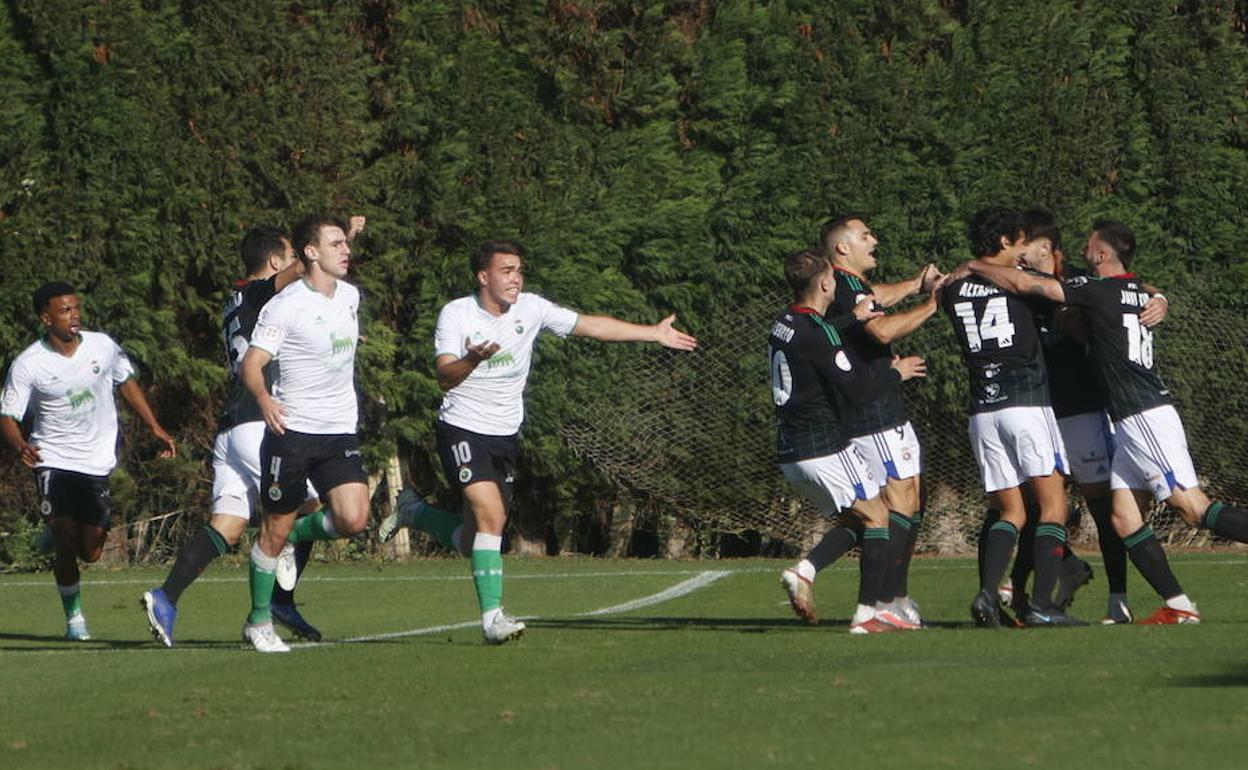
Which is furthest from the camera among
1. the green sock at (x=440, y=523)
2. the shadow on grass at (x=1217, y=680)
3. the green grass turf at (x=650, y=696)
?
the green sock at (x=440, y=523)

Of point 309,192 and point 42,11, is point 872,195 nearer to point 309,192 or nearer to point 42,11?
point 309,192

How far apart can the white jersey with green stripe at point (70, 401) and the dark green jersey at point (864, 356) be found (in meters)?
4.62

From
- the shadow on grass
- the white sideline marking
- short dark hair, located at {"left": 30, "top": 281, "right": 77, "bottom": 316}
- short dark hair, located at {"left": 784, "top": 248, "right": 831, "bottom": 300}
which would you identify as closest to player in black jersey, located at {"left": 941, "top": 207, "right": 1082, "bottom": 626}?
short dark hair, located at {"left": 784, "top": 248, "right": 831, "bottom": 300}

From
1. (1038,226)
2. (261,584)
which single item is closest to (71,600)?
(261,584)

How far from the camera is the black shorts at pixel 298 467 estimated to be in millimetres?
10164

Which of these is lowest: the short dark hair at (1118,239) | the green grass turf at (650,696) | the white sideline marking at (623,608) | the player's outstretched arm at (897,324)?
the green grass turf at (650,696)

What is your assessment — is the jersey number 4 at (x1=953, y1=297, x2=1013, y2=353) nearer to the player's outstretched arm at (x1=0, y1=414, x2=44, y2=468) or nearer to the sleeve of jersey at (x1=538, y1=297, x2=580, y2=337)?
the sleeve of jersey at (x1=538, y1=297, x2=580, y2=337)

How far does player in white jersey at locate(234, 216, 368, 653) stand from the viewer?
33.3 ft

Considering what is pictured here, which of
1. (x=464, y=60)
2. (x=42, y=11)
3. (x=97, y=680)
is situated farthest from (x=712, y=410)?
(x=97, y=680)

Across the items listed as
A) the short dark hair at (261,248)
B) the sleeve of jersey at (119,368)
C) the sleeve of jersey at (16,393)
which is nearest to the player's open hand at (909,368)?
the short dark hair at (261,248)

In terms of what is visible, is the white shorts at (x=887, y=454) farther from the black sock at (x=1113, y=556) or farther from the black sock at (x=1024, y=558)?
the black sock at (x=1113, y=556)

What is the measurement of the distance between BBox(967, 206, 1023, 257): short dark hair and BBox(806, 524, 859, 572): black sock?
1.60 meters

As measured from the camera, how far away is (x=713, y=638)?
404 inches

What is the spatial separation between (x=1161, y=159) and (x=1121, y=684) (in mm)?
10506
